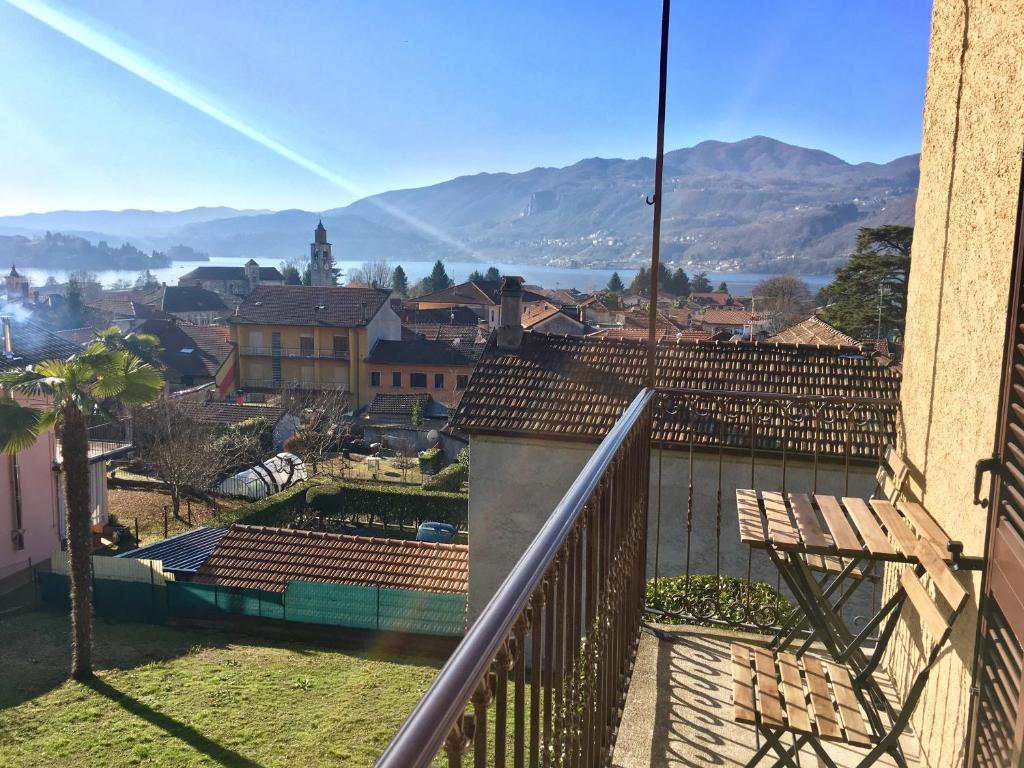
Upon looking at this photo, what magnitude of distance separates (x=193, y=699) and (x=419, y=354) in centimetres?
2958

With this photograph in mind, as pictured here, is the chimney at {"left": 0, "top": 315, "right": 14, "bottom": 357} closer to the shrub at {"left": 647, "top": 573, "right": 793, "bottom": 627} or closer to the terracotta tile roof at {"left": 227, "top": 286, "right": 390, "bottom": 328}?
the shrub at {"left": 647, "top": 573, "right": 793, "bottom": 627}

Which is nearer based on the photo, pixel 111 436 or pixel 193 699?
pixel 193 699

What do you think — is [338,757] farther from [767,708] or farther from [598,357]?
[767,708]

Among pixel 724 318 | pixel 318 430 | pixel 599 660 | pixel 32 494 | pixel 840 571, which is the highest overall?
pixel 599 660

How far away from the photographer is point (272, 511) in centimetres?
2116

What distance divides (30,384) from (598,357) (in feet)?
28.2

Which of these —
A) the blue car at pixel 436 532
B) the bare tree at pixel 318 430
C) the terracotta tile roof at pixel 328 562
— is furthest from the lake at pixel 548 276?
the terracotta tile roof at pixel 328 562

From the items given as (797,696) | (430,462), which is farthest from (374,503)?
(797,696)

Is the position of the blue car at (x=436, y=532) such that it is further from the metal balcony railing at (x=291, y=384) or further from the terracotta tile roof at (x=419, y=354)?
the terracotta tile roof at (x=419, y=354)

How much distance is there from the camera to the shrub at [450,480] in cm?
2366

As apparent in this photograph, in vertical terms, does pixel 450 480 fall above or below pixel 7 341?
below

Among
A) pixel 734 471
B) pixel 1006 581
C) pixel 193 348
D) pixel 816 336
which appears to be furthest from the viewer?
pixel 193 348

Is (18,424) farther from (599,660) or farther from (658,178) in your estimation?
(599,660)

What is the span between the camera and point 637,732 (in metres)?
3.11
